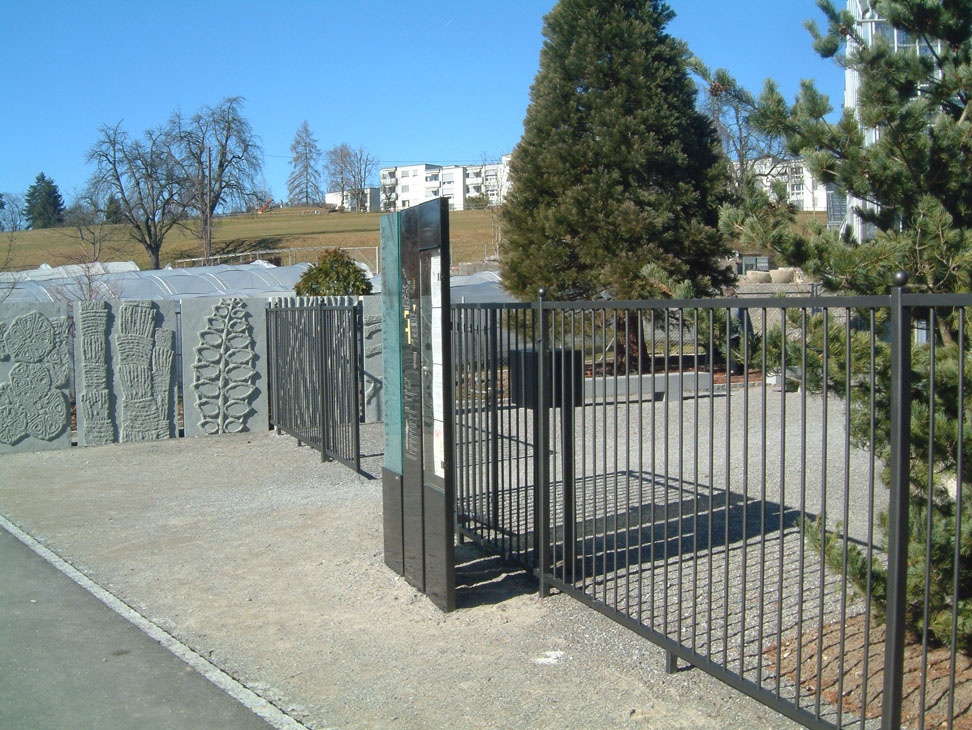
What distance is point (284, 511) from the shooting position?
8.02 metres

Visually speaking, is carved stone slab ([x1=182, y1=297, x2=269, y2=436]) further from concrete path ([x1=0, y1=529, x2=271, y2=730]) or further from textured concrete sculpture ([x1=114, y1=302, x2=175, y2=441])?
concrete path ([x1=0, y1=529, x2=271, y2=730])

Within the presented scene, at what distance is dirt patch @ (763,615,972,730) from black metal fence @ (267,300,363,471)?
5569 millimetres

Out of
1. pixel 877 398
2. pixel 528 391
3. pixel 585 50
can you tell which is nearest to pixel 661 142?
pixel 585 50

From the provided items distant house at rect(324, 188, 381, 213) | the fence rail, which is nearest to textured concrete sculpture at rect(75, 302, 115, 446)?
the fence rail

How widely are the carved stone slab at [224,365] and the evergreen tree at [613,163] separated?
5392 millimetres

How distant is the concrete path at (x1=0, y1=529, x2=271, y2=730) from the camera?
13.3ft

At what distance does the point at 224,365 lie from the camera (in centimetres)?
1233

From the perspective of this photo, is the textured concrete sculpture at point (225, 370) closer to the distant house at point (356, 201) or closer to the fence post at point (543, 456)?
the fence post at point (543, 456)

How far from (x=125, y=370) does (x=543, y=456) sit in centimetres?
802

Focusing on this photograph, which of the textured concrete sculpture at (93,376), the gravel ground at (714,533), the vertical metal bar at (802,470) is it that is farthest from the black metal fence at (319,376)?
the vertical metal bar at (802,470)

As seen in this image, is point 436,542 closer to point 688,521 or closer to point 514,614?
point 514,614

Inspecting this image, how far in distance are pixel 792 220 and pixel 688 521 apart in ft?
11.2

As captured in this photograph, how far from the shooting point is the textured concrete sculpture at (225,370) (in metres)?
12.2

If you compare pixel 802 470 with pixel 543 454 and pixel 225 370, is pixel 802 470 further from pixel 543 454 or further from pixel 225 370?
pixel 225 370
